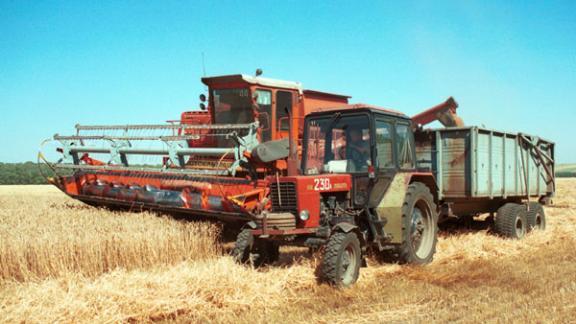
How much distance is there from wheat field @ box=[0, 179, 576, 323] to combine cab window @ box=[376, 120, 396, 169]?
137cm

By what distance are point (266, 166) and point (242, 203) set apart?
115 cm

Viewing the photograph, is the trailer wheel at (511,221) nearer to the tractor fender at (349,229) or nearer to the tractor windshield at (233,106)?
the tractor fender at (349,229)

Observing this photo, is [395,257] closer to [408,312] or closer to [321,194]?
[321,194]

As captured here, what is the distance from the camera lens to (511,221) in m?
10.9

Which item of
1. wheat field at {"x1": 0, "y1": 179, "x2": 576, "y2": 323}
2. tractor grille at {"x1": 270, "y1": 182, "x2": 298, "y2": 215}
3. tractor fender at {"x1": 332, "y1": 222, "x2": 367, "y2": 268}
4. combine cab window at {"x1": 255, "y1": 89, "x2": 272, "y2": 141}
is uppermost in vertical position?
combine cab window at {"x1": 255, "y1": 89, "x2": 272, "y2": 141}

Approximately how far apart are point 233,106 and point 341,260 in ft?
17.7

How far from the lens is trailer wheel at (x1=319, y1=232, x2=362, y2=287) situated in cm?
656

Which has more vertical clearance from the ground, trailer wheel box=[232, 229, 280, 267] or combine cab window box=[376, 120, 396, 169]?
combine cab window box=[376, 120, 396, 169]

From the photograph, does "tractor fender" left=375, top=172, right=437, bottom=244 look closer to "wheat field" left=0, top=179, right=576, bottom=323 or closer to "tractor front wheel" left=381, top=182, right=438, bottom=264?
"tractor front wheel" left=381, top=182, right=438, bottom=264

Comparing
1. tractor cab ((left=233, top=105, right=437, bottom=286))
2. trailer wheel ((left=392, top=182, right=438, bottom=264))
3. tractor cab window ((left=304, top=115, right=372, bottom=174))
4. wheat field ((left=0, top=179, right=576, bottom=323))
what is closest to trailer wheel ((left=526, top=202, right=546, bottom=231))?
wheat field ((left=0, top=179, right=576, bottom=323))

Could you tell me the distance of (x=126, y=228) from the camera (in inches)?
297

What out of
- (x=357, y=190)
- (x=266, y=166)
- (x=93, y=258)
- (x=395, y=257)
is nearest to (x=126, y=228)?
(x=93, y=258)

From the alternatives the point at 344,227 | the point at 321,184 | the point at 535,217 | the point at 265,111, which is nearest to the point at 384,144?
the point at 321,184

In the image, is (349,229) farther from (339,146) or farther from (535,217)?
(535,217)
